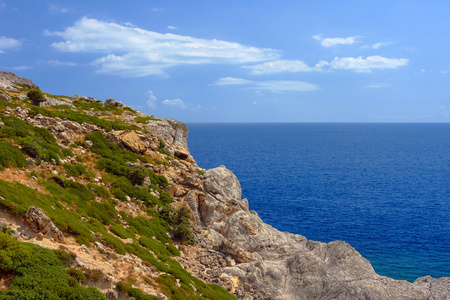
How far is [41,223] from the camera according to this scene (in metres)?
23.9

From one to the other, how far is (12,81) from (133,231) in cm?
5198

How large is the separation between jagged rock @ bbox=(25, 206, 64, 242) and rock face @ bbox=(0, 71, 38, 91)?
47.8 metres

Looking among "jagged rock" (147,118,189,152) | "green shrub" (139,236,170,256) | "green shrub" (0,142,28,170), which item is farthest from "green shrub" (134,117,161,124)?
"green shrub" (139,236,170,256)

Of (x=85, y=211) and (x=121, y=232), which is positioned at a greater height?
(x=85, y=211)

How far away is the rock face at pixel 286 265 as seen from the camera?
115 ft

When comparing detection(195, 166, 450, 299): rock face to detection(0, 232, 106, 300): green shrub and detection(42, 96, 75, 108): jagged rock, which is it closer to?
detection(0, 232, 106, 300): green shrub

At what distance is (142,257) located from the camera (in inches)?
1152

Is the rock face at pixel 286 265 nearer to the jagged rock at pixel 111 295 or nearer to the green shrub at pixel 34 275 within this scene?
the jagged rock at pixel 111 295

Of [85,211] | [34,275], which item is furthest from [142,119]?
[34,275]

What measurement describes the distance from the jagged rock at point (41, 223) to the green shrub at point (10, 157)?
9.03m

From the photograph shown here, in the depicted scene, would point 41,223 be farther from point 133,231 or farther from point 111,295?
point 133,231

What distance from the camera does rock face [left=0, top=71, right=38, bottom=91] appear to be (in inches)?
2468

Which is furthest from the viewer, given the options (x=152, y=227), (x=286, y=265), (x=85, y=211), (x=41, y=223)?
(x=286, y=265)

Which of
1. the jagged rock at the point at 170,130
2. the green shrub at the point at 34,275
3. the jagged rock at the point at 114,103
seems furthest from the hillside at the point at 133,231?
the jagged rock at the point at 114,103
